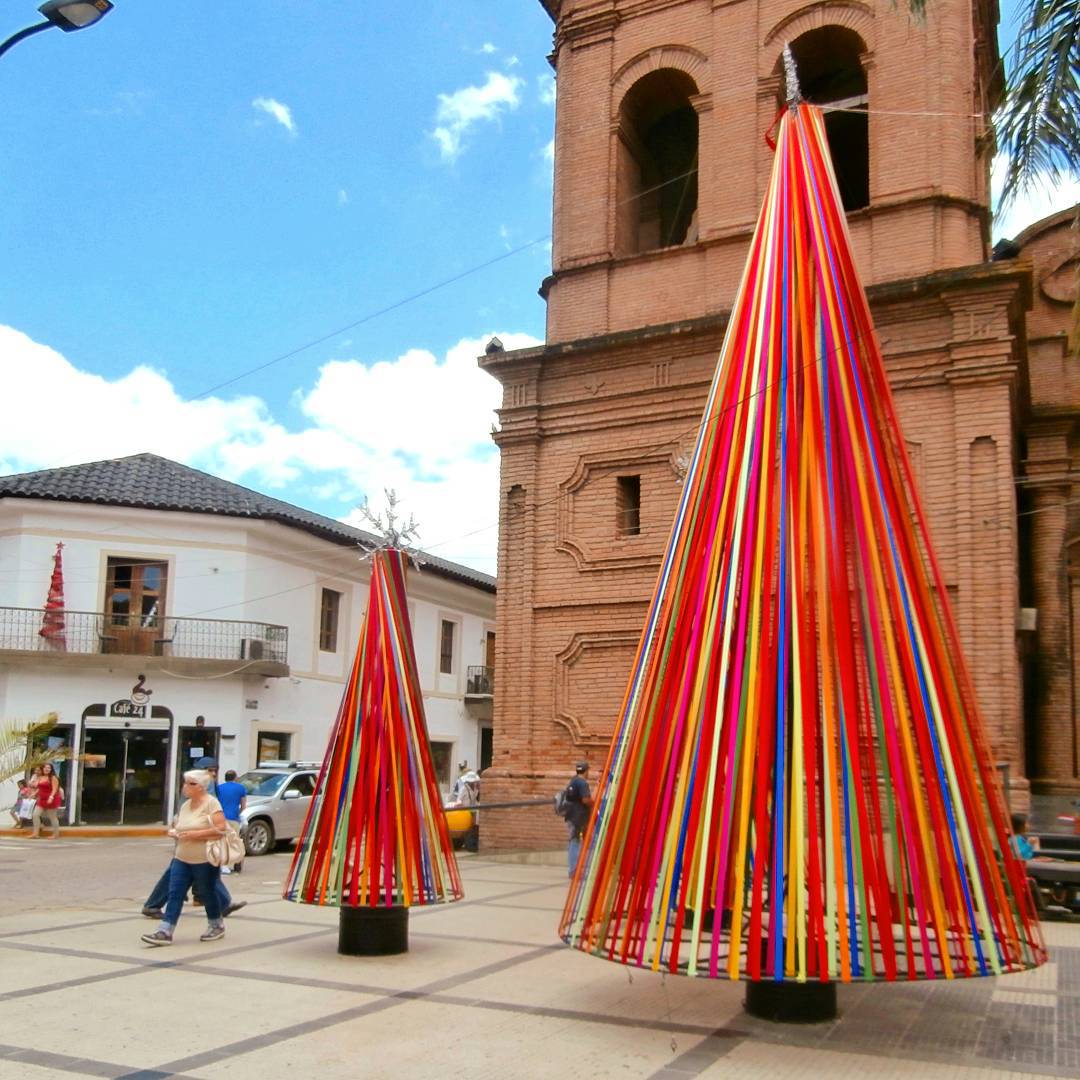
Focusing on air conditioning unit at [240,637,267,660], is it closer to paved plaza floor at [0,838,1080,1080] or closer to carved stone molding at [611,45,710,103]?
carved stone molding at [611,45,710,103]

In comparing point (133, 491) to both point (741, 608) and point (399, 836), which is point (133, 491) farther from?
point (741, 608)

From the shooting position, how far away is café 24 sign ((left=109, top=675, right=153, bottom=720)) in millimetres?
25328

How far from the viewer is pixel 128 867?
16.0 metres

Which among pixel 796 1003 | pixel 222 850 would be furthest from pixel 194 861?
pixel 796 1003

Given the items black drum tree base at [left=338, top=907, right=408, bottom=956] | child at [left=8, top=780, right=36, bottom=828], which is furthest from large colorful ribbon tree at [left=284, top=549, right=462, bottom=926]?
child at [left=8, top=780, right=36, bottom=828]

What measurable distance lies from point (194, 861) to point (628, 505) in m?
8.54

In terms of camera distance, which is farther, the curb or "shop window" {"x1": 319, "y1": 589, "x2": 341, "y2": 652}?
"shop window" {"x1": 319, "y1": 589, "x2": 341, "y2": 652}

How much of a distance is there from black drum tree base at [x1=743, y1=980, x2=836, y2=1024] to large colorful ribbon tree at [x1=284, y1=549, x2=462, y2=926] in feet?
9.09

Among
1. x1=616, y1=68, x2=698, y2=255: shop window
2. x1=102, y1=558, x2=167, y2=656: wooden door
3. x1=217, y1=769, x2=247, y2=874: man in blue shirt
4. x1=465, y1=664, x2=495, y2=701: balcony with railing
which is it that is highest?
x1=616, y1=68, x2=698, y2=255: shop window

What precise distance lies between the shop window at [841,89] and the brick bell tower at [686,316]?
0.11 feet

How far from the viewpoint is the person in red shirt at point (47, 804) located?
2216 cm

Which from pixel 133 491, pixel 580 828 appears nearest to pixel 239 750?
pixel 133 491

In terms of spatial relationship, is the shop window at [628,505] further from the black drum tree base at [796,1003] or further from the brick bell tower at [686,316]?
the black drum tree base at [796,1003]

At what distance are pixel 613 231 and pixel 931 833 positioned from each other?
12.3 m
